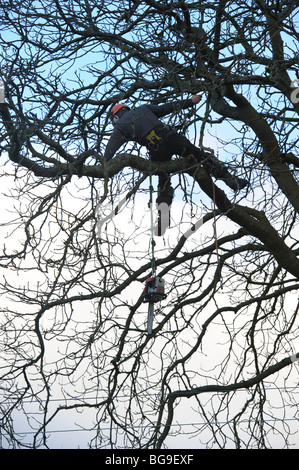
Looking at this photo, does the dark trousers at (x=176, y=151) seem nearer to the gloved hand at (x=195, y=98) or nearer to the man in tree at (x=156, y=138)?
the man in tree at (x=156, y=138)

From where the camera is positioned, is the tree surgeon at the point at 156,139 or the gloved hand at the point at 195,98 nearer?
the gloved hand at the point at 195,98

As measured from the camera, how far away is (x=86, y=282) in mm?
6953

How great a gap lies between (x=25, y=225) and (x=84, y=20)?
2312 mm

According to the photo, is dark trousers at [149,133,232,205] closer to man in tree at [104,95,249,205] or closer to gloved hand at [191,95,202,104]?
man in tree at [104,95,249,205]

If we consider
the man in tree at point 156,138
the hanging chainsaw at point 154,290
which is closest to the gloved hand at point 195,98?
the man in tree at point 156,138

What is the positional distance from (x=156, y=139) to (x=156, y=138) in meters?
0.01

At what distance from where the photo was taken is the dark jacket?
750cm

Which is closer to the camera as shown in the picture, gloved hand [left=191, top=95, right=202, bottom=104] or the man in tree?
gloved hand [left=191, top=95, right=202, bottom=104]

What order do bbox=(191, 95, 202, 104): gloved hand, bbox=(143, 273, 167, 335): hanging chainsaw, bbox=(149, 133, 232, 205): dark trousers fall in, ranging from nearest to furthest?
bbox=(143, 273, 167, 335): hanging chainsaw
bbox=(191, 95, 202, 104): gloved hand
bbox=(149, 133, 232, 205): dark trousers

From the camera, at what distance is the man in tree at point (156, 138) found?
7.42 meters

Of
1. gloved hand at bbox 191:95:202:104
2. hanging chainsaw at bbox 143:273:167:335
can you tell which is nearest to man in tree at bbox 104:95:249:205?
gloved hand at bbox 191:95:202:104

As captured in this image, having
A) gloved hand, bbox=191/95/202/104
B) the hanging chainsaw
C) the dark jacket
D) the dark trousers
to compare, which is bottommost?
the hanging chainsaw

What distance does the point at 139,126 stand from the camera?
25.3 feet

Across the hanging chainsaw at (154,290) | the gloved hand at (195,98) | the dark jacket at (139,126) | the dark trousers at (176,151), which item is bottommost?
the hanging chainsaw at (154,290)
